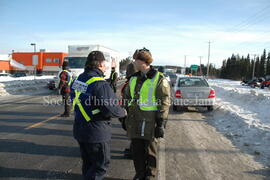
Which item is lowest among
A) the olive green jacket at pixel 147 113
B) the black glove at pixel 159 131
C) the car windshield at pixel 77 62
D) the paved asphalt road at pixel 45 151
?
the paved asphalt road at pixel 45 151

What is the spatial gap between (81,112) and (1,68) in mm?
77417

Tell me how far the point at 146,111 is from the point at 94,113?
3.03 feet

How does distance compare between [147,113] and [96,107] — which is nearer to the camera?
[96,107]

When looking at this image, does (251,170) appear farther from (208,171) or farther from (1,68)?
(1,68)

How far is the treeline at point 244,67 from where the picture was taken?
7444cm

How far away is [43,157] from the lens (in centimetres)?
451

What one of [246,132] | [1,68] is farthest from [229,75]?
[246,132]

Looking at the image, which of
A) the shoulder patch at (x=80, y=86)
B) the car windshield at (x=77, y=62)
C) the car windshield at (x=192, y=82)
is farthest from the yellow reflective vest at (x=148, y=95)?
the car windshield at (x=77, y=62)

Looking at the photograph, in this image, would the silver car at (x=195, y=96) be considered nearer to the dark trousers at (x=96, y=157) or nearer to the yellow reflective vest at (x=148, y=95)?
the yellow reflective vest at (x=148, y=95)

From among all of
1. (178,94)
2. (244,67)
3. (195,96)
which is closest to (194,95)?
(195,96)

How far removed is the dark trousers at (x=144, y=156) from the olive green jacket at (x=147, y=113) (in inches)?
5.5

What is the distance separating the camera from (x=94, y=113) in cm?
261

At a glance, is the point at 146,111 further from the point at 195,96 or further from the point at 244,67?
the point at 244,67

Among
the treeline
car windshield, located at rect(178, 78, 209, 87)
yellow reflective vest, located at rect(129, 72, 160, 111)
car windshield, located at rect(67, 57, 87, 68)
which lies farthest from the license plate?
the treeline
